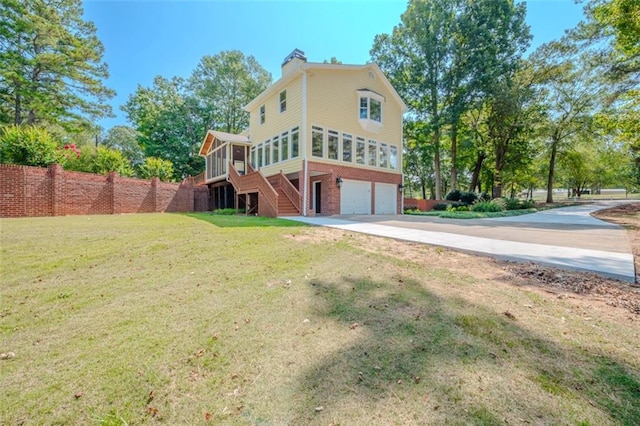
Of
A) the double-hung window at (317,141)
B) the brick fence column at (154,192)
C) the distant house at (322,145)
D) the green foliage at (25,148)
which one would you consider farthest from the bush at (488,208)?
the green foliage at (25,148)

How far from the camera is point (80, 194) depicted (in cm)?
1527

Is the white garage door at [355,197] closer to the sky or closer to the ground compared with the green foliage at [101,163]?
closer to the ground

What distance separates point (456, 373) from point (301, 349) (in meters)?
1.22

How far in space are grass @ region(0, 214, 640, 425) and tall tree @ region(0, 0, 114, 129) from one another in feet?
81.4

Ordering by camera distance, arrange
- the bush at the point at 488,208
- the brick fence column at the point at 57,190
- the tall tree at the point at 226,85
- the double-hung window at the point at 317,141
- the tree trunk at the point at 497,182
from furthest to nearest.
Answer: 1. the tall tree at the point at 226,85
2. the tree trunk at the point at 497,182
3. the bush at the point at 488,208
4. the double-hung window at the point at 317,141
5. the brick fence column at the point at 57,190

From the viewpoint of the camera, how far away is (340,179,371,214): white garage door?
50.3 feet

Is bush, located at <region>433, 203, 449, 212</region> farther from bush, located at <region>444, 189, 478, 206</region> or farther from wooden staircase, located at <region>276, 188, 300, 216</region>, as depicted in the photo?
wooden staircase, located at <region>276, 188, 300, 216</region>

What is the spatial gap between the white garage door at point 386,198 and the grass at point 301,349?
44.1 ft

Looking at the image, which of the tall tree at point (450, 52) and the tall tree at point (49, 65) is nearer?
the tall tree at point (49, 65)

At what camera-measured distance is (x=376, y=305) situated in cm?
309

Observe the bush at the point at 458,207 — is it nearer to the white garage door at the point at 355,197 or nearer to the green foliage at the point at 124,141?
the white garage door at the point at 355,197

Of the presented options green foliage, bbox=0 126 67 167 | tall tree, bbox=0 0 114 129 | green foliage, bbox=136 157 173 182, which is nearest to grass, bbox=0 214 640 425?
green foliage, bbox=0 126 67 167

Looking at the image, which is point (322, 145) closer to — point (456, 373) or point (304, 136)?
point (304, 136)

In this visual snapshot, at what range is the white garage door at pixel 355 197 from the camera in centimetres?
1532
